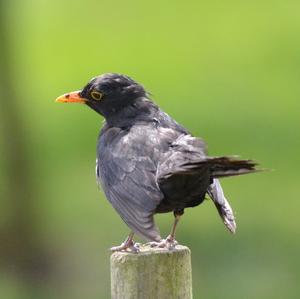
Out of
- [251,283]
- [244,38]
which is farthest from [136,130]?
[244,38]

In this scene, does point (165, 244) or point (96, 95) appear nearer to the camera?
point (165, 244)

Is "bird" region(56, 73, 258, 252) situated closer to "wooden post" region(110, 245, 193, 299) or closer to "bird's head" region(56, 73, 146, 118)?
"bird's head" region(56, 73, 146, 118)

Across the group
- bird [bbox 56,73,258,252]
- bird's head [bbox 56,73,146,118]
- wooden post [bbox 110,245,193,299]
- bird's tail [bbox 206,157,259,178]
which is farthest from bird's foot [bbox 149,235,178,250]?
bird's head [bbox 56,73,146,118]

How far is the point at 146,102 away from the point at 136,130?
0.40m

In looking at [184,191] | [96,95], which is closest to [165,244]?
[184,191]

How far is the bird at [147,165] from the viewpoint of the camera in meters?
6.61

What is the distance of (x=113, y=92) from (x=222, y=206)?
4.38 feet

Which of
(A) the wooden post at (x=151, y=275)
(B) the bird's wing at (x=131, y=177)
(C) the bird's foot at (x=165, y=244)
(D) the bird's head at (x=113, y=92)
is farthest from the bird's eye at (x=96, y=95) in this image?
(A) the wooden post at (x=151, y=275)

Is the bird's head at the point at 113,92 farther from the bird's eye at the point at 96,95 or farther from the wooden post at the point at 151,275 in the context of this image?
the wooden post at the point at 151,275

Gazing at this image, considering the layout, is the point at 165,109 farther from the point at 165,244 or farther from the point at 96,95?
the point at 165,244

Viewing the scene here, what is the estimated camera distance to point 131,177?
23.0 ft

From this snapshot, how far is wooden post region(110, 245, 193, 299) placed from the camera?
578cm

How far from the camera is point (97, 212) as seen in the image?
48.3ft

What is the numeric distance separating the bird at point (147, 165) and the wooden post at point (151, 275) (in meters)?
0.14
